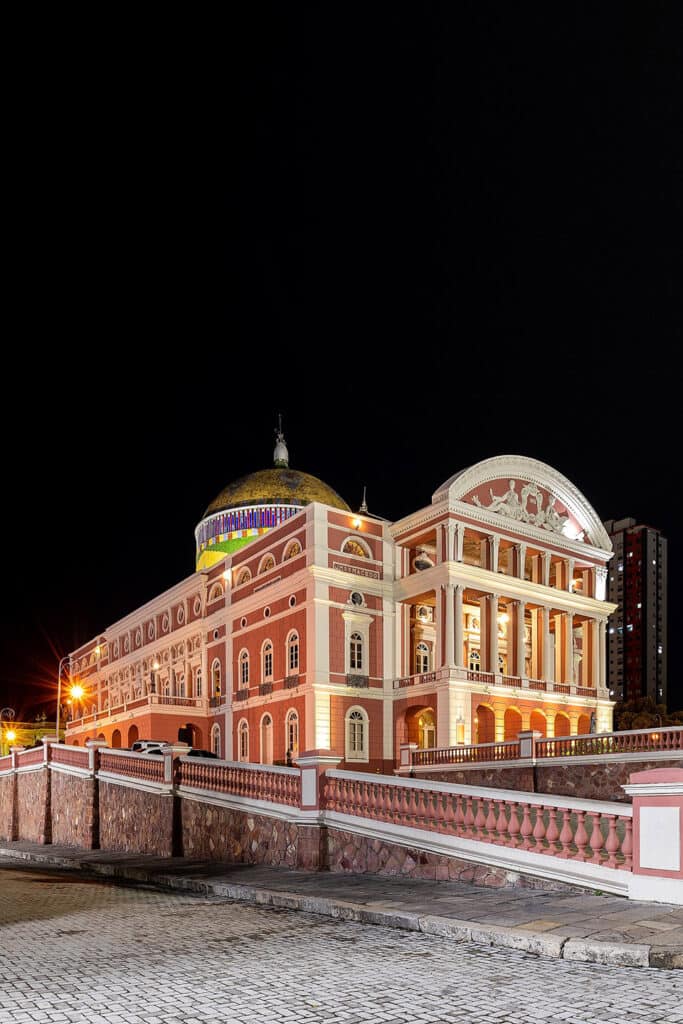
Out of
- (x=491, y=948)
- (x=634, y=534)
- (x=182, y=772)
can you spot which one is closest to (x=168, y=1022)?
(x=491, y=948)

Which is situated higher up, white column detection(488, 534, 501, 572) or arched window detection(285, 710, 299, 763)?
white column detection(488, 534, 501, 572)

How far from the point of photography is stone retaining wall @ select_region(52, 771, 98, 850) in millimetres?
24438

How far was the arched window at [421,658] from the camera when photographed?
4412 centimetres

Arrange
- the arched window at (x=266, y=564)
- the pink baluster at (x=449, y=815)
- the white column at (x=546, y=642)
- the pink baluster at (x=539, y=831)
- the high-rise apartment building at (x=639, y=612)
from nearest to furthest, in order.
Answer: the pink baluster at (x=539, y=831), the pink baluster at (x=449, y=815), the white column at (x=546, y=642), the arched window at (x=266, y=564), the high-rise apartment building at (x=639, y=612)

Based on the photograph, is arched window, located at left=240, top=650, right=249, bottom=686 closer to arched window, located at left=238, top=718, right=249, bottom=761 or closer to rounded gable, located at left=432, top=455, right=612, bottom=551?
arched window, located at left=238, top=718, right=249, bottom=761

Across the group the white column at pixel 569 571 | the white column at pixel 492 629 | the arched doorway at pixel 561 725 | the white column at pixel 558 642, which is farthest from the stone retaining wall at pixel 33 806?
the white column at pixel 569 571

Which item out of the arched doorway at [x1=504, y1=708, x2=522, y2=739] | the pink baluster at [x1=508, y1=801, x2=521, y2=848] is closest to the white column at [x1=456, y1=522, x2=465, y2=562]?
the arched doorway at [x1=504, y1=708, x2=522, y2=739]

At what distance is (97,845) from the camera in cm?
2420

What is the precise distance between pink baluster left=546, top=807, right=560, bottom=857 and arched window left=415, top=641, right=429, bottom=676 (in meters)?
32.2

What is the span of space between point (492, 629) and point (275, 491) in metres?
19.6

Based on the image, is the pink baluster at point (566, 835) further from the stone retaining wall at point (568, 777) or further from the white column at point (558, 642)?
the white column at point (558, 642)

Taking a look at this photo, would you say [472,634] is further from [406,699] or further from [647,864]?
[647,864]

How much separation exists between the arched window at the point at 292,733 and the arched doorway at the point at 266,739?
162 centimetres

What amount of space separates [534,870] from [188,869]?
7.28 metres
